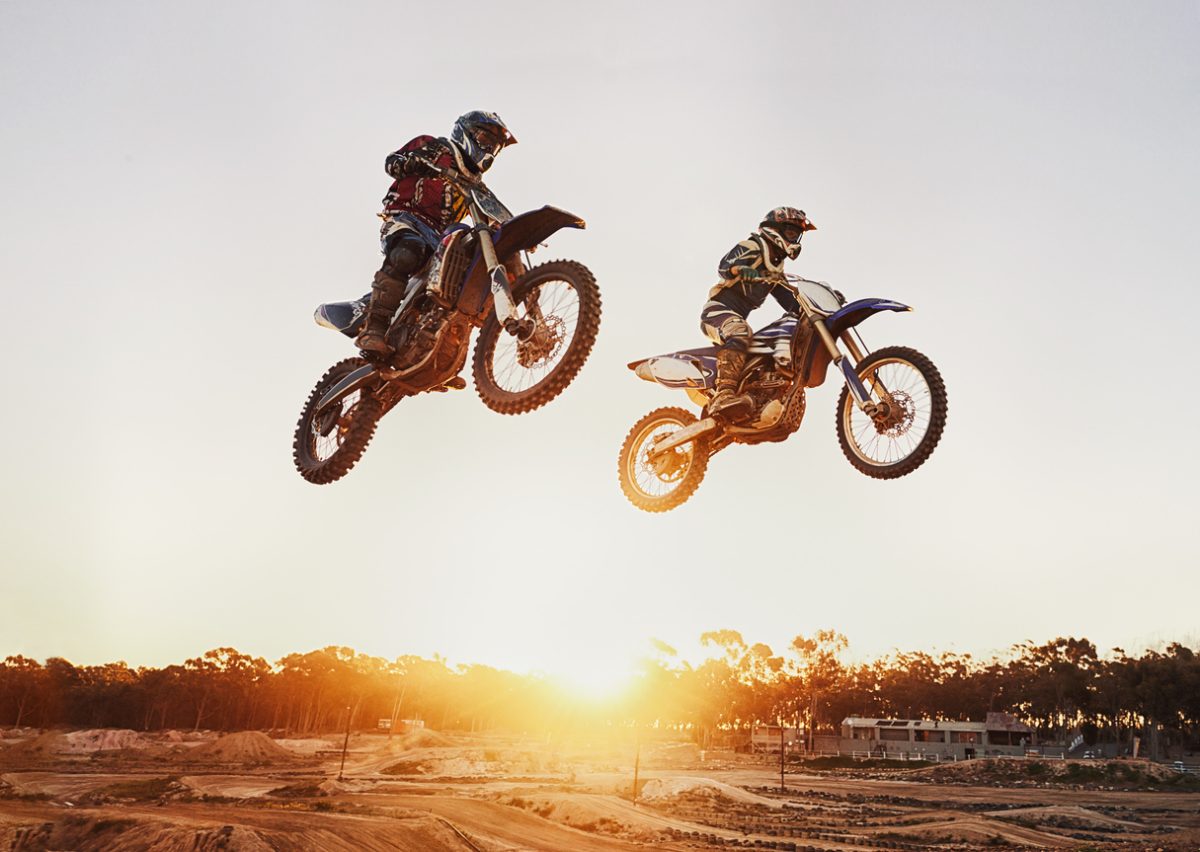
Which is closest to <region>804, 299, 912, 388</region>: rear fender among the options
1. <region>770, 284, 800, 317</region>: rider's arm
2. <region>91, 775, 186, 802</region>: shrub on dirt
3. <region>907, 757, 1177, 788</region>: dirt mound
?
<region>770, 284, 800, 317</region>: rider's arm

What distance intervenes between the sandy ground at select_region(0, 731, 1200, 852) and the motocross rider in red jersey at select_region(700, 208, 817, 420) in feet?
129

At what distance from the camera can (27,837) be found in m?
47.4

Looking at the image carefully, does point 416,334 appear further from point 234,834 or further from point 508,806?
point 508,806

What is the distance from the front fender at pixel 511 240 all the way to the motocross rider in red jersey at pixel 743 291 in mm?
3417

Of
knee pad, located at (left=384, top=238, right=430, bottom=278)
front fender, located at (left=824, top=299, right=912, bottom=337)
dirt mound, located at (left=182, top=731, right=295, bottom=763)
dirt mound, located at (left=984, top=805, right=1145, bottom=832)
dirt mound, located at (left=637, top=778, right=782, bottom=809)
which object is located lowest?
dirt mound, located at (left=182, top=731, right=295, bottom=763)

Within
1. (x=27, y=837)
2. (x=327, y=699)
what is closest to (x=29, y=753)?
(x=327, y=699)

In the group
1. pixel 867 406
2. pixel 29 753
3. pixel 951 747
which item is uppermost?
pixel 867 406

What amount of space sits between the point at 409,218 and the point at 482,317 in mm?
1966

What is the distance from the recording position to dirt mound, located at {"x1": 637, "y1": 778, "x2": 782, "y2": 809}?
8588 cm

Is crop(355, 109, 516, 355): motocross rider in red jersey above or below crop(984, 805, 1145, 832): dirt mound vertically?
above

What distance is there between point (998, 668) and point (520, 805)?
11620cm

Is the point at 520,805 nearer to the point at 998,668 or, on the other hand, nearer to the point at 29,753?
the point at 29,753

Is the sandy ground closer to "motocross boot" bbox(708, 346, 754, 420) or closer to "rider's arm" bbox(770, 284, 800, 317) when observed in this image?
"motocross boot" bbox(708, 346, 754, 420)

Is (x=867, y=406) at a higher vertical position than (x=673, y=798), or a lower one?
higher
